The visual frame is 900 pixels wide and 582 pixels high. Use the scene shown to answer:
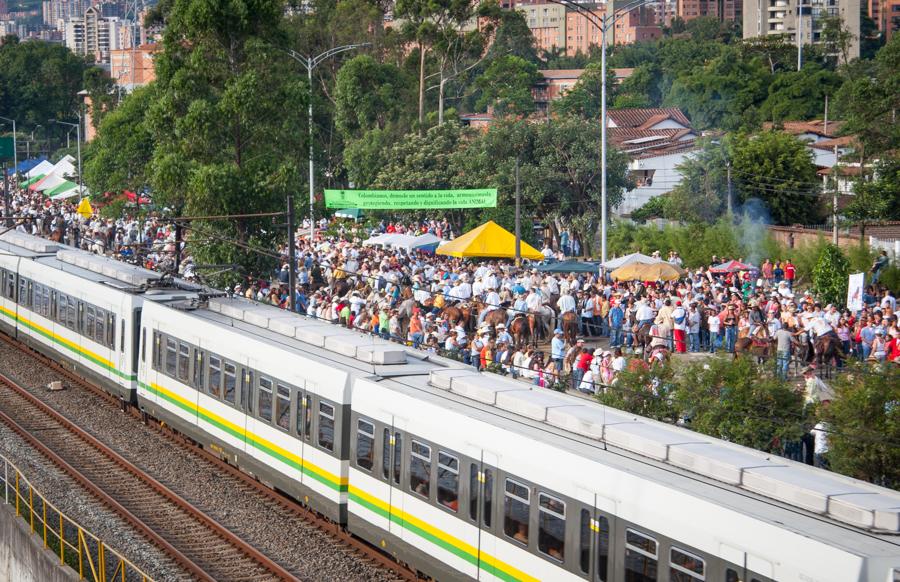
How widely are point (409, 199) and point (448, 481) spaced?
26729 millimetres

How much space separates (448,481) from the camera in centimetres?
1398

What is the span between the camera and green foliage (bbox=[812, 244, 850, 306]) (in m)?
31.9

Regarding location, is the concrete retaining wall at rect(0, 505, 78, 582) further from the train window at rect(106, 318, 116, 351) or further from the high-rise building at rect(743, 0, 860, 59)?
the high-rise building at rect(743, 0, 860, 59)

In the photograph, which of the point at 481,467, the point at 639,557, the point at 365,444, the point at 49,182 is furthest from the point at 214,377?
the point at 49,182

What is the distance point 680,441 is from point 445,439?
273 cm

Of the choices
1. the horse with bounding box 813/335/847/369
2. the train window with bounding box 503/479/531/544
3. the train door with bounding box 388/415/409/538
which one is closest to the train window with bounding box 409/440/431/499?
the train door with bounding box 388/415/409/538

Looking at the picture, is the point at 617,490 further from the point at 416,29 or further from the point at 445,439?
the point at 416,29

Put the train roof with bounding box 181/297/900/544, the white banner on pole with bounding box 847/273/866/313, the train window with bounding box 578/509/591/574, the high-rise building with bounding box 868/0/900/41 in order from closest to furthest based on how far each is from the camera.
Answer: the train roof with bounding box 181/297/900/544 → the train window with bounding box 578/509/591/574 → the white banner on pole with bounding box 847/273/866/313 → the high-rise building with bounding box 868/0/900/41

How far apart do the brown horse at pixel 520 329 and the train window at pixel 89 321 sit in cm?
844

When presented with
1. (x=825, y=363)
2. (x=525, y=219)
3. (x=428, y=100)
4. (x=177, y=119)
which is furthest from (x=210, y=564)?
(x=428, y=100)

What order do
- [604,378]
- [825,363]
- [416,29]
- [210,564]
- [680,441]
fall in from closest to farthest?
1. [680,441]
2. [210,564]
3. [604,378]
4. [825,363]
5. [416,29]

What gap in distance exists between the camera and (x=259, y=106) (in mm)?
31406

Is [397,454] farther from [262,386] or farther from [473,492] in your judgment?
[262,386]

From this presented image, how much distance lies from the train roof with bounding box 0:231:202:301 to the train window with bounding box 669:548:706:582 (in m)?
14.4
